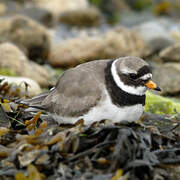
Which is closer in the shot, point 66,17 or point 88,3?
point 66,17

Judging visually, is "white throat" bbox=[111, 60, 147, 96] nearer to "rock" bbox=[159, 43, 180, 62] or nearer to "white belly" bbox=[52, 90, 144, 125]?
"white belly" bbox=[52, 90, 144, 125]

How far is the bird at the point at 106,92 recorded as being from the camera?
5008 mm

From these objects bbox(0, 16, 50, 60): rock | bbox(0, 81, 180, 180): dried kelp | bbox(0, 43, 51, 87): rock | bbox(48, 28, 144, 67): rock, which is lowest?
bbox(48, 28, 144, 67): rock

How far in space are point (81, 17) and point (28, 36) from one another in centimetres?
971

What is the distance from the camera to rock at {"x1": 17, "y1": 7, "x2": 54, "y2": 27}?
20734mm

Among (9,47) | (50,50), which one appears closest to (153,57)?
(50,50)

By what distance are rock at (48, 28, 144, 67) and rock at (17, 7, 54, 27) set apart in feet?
19.9

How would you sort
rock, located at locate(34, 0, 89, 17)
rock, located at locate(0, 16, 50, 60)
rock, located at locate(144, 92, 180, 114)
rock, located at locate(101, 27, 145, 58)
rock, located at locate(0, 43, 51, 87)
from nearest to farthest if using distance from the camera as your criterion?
rock, located at locate(144, 92, 180, 114), rock, located at locate(0, 43, 51, 87), rock, located at locate(0, 16, 50, 60), rock, located at locate(101, 27, 145, 58), rock, located at locate(34, 0, 89, 17)

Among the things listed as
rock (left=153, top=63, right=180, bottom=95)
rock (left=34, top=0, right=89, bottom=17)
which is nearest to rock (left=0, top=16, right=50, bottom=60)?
rock (left=153, top=63, right=180, bottom=95)

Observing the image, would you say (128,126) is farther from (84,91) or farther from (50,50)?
(50,50)

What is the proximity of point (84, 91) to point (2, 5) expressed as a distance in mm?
18788

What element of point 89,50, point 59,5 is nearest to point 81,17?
point 59,5

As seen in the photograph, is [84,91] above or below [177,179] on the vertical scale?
above

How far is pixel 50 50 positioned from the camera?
1452cm
